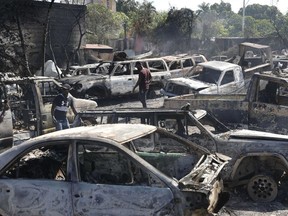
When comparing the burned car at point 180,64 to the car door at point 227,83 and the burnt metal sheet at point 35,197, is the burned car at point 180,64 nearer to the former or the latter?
the car door at point 227,83

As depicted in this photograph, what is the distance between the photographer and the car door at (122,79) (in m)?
16.4

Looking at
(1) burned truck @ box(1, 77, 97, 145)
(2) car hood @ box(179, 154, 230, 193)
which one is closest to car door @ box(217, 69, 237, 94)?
(1) burned truck @ box(1, 77, 97, 145)

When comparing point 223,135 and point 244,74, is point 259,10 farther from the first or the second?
point 223,135

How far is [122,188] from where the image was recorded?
4.32 m

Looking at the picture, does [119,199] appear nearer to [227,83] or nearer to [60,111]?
[60,111]

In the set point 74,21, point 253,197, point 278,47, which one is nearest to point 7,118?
point 253,197

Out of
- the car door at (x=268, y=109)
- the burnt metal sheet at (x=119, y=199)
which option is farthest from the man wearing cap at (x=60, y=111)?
the burnt metal sheet at (x=119, y=199)

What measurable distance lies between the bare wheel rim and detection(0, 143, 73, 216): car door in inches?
121

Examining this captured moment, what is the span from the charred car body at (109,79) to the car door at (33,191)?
10.6m

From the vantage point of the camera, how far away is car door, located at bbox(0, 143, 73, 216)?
4.43 metres

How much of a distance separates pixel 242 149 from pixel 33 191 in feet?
10.9

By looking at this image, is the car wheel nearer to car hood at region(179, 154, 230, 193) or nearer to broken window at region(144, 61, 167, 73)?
broken window at region(144, 61, 167, 73)

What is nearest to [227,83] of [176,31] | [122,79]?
[122,79]

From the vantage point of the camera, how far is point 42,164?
508 cm
